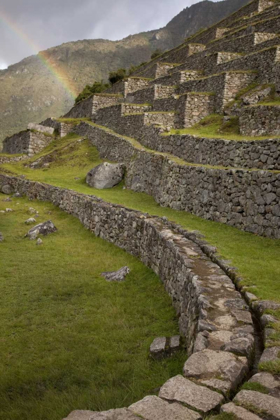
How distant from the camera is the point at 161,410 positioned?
375 centimetres

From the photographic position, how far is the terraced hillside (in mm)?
4258

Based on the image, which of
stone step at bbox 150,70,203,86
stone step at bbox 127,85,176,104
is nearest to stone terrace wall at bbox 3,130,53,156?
stone step at bbox 127,85,176,104

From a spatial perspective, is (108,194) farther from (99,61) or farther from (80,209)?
(99,61)

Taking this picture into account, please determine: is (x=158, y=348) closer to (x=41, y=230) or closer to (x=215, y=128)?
(x=41, y=230)

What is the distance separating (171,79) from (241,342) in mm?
32327

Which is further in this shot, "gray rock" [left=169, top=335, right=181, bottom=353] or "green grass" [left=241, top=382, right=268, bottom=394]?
"gray rock" [left=169, top=335, right=181, bottom=353]

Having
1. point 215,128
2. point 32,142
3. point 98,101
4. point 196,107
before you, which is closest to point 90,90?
point 98,101

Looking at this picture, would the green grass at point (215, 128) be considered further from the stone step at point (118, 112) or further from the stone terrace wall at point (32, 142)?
the stone terrace wall at point (32, 142)

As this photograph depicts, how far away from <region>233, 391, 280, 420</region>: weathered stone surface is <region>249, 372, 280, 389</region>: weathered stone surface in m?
0.20

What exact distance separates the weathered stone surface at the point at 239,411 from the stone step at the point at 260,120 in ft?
52.5

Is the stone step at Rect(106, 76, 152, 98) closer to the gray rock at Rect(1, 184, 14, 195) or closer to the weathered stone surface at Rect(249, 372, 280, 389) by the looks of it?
the gray rock at Rect(1, 184, 14, 195)

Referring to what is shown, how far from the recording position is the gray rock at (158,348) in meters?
6.47

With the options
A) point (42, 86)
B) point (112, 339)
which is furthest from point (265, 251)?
point (42, 86)

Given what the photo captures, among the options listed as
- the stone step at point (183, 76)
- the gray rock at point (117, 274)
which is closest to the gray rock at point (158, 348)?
the gray rock at point (117, 274)
